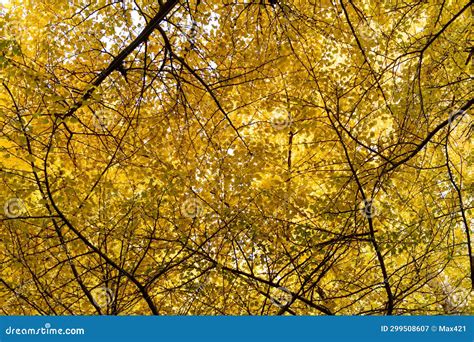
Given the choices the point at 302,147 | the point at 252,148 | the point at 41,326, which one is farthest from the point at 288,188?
the point at 41,326

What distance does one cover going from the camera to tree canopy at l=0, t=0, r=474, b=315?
514 cm

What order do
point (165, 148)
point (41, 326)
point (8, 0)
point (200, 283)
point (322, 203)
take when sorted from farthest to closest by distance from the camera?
point (8, 0) < point (165, 148) < point (322, 203) < point (200, 283) < point (41, 326)

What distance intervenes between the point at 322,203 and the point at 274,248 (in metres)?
0.82

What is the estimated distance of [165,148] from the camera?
7836 mm

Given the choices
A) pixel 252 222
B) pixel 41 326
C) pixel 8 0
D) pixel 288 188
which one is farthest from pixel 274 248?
pixel 8 0

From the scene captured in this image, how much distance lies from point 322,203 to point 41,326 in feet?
11.1

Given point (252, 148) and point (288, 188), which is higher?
point (252, 148)

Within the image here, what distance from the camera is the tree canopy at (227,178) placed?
5.14m

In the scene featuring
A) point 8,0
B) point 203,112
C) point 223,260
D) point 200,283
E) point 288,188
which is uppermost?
point 8,0

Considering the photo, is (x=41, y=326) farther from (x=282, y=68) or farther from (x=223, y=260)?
(x=282, y=68)

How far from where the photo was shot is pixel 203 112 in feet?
25.8

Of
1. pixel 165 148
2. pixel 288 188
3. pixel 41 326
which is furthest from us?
pixel 165 148

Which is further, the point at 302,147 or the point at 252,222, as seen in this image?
the point at 302,147

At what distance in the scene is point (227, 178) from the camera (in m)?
6.83
